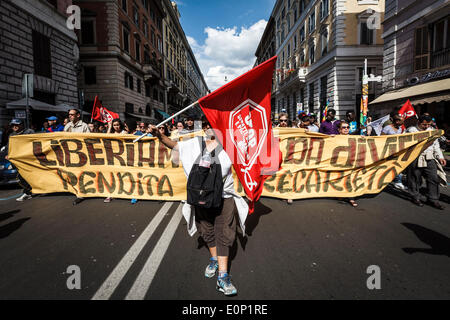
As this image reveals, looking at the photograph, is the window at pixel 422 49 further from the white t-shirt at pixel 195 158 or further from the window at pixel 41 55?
the window at pixel 41 55

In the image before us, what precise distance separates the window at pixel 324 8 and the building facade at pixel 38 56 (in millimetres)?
20791

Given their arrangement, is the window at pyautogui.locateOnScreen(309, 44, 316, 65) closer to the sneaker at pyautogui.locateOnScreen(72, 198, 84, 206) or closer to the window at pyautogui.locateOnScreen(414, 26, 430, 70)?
the window at pyautogui.locateOnScreen(414, 26, 430, 70)

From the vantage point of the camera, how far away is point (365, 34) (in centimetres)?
2048

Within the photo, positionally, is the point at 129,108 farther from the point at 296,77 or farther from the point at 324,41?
the point at 324,41

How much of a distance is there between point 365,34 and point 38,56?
23973mm

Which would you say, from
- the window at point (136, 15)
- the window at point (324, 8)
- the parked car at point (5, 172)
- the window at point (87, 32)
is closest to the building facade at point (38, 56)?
the parked car at point (5, 172)

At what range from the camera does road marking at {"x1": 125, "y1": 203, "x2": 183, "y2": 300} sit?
222 cm

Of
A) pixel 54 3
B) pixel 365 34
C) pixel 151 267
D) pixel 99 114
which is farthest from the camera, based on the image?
pixel 365 34

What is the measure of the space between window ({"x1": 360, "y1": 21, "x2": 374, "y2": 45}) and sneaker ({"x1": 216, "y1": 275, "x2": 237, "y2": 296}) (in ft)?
80.0

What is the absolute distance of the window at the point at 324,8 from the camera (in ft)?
71.3

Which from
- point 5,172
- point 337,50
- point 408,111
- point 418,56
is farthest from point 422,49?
point 5,172

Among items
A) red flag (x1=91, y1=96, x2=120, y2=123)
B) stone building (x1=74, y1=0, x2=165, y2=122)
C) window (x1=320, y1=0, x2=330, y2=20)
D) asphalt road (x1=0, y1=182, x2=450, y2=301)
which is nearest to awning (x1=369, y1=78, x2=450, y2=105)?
asphalt road (x1=0, y1=182, x2=450, y2=301)

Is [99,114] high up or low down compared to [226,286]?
up
